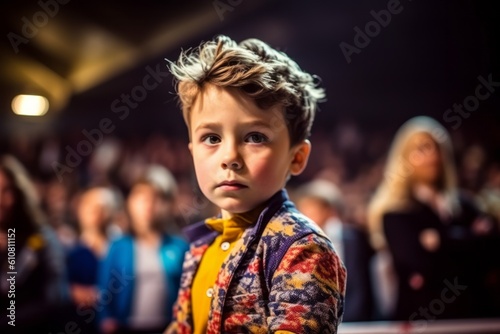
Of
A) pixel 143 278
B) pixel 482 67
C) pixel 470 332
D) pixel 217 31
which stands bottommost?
pixel 470 332

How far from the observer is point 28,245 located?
7.09 ft

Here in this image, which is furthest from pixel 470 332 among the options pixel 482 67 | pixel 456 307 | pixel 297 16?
pixel 297 16

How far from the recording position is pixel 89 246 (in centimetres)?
249

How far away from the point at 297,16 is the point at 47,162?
Answer: 1353mm

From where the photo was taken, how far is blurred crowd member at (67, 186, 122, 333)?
242 cm

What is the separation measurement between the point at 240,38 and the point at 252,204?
60.8 inches

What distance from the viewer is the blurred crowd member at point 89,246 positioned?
2420 millimetres

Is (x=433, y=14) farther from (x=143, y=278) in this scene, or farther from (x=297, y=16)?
(x=143, y=278)

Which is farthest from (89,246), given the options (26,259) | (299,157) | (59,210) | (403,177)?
(299,157)

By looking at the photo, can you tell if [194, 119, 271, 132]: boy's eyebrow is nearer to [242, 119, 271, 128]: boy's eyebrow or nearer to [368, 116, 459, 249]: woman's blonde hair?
[242, 119, 271, 128]: boy's eyebrow

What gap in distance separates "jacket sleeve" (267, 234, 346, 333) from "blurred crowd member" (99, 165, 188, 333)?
5.28ft

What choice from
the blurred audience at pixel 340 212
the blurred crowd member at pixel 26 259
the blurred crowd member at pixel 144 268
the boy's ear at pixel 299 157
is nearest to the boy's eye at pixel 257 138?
the boy's ear at pixel 299 157

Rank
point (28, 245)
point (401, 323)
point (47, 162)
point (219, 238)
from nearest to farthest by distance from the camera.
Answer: point (219, 238) < point (28, 245) < point (47, 162) < point (401, 323)

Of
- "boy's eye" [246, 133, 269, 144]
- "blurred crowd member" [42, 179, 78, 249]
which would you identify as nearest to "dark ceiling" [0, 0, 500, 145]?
"blurred crowd member" [42, 179, 78, 249]
